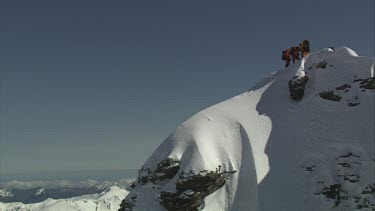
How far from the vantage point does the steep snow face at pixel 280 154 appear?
34875 mm

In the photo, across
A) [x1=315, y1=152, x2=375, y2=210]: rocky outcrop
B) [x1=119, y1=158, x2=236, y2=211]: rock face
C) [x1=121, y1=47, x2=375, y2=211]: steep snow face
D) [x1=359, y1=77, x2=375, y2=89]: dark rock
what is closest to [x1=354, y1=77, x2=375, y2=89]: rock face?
[x1=359, y1=77, x2=375, y2=89]: dark rock

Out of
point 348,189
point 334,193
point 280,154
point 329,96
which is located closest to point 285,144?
point 280,154

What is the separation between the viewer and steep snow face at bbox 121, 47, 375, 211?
3488 centimetres

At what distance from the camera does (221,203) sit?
38469mm

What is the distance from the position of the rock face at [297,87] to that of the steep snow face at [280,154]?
0.75m

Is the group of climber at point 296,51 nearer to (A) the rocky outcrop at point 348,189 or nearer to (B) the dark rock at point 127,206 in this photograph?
(A) the rocky outcrop at point 348,189

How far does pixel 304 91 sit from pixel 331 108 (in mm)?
4948

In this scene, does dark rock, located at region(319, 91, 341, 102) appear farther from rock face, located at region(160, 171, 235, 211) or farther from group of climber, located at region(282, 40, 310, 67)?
rock face, located at region(160, 171, 235, 211)

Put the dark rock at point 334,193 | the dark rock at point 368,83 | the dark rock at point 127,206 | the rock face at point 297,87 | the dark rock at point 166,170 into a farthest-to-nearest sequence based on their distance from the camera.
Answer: the rock face at point 297,87
the dark rock at point 127,206
the dark rock at point 166,170
the dark rock at point 368,83
the dark rock at point 334,193

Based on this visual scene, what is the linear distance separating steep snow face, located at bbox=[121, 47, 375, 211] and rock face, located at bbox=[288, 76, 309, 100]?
0.75 meters

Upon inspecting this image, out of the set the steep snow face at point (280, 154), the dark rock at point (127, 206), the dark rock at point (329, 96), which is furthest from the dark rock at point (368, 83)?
the dark rock at point (127, 206)

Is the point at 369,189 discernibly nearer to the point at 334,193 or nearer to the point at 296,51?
the point at 334,193

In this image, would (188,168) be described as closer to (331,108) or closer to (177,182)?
(177,182)

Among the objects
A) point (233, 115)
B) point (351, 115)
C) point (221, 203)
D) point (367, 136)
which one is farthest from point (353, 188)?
point (233, 115)
